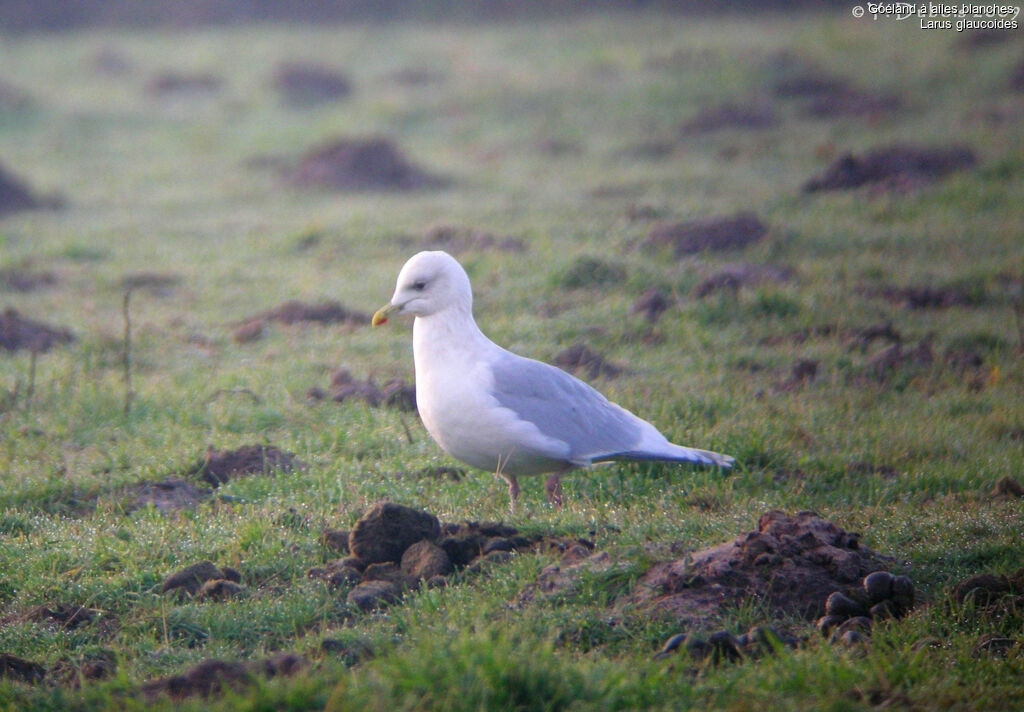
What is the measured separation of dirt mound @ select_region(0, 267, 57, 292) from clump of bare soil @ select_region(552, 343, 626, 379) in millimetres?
5134

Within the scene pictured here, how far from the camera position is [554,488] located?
217 inches

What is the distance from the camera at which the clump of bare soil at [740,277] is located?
8898mm

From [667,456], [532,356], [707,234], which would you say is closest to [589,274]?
[707,234]

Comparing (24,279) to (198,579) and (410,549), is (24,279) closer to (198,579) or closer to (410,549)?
(198,579)

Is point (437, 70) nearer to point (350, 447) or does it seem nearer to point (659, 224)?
point (659, 224)

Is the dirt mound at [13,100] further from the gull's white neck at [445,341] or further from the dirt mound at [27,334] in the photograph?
the gull's white neck at [445,341]

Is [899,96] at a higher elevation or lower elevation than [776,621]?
higher

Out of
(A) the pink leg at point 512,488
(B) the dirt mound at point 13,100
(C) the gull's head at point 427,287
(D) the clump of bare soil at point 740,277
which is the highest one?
(B) the dirt mound at point 13,100

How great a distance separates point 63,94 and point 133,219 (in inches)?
321

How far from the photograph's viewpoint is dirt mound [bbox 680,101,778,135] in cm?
1619

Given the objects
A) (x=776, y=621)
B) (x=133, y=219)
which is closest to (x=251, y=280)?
(x=133, y=219)

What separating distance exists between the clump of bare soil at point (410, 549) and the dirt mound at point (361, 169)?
1002 centimetres

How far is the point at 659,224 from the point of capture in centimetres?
1061

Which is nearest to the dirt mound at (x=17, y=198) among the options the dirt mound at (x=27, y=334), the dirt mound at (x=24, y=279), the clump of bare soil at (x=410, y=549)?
the dirt mound at (x=24, y=279)
